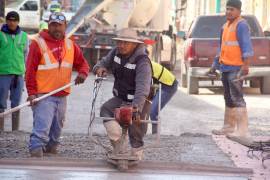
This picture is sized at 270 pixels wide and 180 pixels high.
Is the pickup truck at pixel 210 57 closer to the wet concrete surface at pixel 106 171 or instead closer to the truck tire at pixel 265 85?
the truck tire at pixel 265 85

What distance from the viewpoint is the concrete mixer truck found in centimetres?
2308

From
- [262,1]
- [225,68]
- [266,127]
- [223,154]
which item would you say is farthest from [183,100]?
[262,1]

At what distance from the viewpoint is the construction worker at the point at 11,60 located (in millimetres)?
10250

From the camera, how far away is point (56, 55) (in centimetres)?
799

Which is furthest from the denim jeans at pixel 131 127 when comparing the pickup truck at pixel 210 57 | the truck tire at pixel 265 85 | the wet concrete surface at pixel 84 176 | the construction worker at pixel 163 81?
the truck tire at pixel 265 85

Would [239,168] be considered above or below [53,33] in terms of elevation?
below

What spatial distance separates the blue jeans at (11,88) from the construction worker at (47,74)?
2250 millimetres

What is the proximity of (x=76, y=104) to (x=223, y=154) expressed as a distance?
6.36 m

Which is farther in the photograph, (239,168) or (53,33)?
(53,33)

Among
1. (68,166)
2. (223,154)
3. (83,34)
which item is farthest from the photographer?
(83,34)

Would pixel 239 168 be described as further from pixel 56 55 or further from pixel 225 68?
pixel 225 68

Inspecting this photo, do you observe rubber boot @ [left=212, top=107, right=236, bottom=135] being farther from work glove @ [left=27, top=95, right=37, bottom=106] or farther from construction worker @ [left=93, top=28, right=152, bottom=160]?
work glove @ [left=27, top=95, right=37, bottom=106]

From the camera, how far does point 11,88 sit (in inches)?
414

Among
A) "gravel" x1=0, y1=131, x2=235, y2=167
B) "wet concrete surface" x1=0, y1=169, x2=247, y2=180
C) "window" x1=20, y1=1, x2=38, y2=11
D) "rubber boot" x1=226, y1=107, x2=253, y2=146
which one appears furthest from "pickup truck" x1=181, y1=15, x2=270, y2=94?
"window" x1=20, y1=1, x2=38, y2=11
